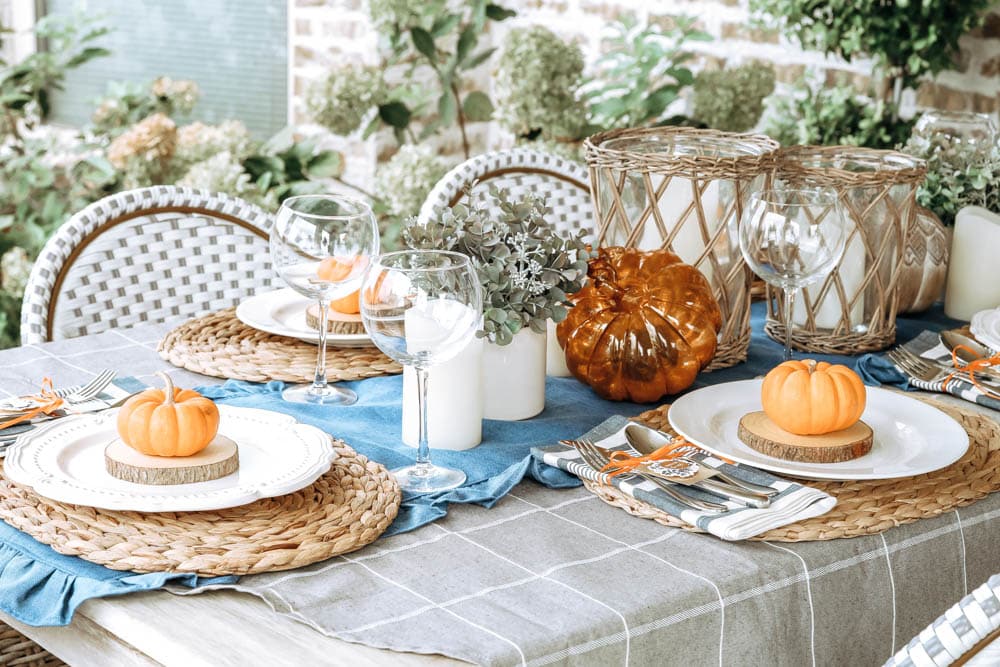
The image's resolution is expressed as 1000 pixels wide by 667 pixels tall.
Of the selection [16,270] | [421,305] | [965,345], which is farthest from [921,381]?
[16,270]

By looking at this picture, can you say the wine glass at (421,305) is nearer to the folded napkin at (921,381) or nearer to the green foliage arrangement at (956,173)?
the folded napkin at (921,381)

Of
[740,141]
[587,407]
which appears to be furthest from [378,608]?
[740,141]

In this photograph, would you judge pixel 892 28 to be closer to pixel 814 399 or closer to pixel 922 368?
pixel 922 368

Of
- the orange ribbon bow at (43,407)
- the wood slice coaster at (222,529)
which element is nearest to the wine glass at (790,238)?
the wood slice coaster at (222,529)

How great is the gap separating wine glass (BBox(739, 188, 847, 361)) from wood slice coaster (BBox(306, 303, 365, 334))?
490 mm

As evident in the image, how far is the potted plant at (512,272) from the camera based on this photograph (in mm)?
1277

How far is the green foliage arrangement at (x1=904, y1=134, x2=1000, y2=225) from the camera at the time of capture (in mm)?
1837

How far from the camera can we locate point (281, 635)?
88 cm

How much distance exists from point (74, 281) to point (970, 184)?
4.45 ft

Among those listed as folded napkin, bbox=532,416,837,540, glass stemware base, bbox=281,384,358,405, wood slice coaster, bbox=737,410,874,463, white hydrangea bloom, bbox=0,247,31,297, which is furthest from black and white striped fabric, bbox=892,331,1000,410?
white hydrangea bloom, bbox=0,247,31,297

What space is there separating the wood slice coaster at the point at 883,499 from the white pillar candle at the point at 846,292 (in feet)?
1.25

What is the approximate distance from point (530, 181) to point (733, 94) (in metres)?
0.60

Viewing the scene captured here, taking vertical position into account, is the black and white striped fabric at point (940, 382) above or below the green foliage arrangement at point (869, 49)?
below

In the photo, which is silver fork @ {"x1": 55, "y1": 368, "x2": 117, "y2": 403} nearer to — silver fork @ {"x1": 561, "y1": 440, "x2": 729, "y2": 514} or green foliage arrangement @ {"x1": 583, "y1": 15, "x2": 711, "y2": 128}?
silver fork @ {"x1": 561, "y1": 440, "x2": 729, "y2": 514}
